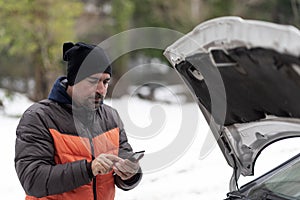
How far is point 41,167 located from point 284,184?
1351mm

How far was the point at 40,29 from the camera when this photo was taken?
528 inches

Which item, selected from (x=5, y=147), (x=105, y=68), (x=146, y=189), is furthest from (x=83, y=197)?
(x=5, y=147)

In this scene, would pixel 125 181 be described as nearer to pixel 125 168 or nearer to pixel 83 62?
pixel 125 168

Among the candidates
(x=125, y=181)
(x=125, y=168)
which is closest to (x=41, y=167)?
(x=125, y=168)

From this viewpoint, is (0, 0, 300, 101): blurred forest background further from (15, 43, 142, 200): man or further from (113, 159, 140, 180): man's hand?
(113, 159, 140, 180): man's hand

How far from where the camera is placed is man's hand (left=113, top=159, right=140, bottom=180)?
2.45 meters

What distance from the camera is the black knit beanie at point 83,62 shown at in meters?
2.54

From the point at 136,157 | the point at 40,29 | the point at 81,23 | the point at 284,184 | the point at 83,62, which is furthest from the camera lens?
the point at 81,23

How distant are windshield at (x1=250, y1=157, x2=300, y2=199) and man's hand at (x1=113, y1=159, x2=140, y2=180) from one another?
0.67 m

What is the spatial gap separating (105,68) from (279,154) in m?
4.67

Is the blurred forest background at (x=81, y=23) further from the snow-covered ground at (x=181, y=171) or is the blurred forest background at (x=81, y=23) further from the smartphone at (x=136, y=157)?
the smartphone at (x=136, y=157)

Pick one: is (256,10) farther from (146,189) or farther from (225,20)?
(225,20)

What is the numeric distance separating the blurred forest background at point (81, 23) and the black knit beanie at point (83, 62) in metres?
10.3

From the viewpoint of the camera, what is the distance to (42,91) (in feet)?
49.4
